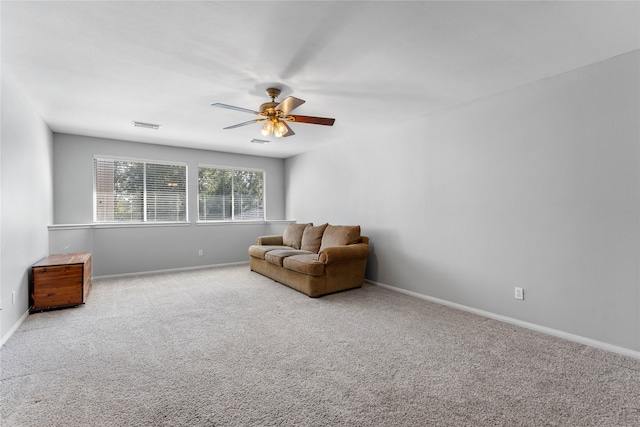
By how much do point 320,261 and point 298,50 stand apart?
2589 mm

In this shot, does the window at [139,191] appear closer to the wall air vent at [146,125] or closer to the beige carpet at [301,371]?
the wall air vent at [146,125]

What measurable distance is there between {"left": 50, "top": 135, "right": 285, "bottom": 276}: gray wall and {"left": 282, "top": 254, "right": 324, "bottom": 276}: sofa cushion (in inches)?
95.3

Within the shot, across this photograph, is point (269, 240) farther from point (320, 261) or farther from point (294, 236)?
point (320, 261)

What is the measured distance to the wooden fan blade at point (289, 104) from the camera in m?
2.91

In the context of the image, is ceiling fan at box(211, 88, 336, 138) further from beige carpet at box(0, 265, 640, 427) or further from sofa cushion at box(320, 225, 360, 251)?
beige carpet at box(0, 265, 640, 427)

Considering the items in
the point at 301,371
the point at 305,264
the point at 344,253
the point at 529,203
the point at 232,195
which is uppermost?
the point at 232,195

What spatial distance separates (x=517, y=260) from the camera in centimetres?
317

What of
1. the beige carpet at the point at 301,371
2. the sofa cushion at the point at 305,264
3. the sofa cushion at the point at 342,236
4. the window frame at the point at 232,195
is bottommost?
the beige carpet at the point at 301,371

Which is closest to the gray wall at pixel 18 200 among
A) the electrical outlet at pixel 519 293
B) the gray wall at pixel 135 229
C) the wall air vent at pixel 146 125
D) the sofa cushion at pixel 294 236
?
the gray wall at pixel 135 229

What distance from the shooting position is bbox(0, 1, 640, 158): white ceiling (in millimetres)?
1997

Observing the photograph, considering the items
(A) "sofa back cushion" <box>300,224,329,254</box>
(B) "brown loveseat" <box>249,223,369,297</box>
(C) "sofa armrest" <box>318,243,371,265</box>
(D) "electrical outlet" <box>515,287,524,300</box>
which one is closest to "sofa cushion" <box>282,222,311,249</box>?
(B) "brown loveseat" <box>249,223,369,297</box>

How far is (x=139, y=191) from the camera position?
226 inches

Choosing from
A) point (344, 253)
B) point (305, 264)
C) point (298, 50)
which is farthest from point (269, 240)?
point (298, 50)

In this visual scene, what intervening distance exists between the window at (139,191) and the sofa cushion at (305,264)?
112 inches
